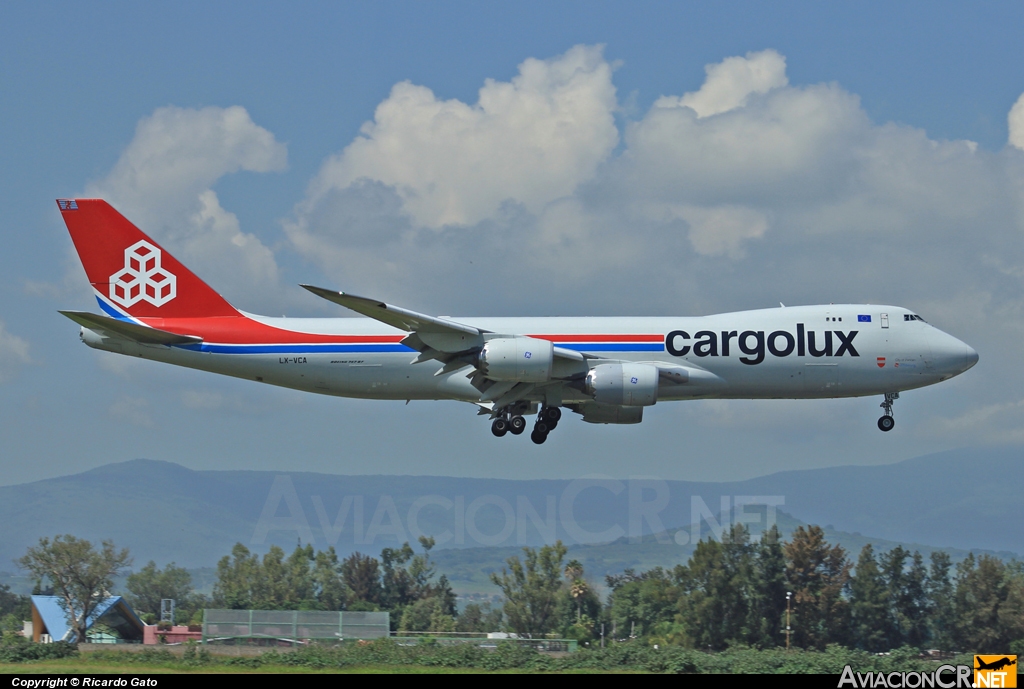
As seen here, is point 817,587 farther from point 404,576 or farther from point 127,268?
point 127,268

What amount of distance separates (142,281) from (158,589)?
34638 mm

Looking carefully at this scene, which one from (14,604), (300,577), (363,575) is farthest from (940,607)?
(14,604)

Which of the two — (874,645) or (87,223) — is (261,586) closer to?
(87,223)

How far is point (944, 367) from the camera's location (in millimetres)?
40875

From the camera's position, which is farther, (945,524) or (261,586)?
(945,524)

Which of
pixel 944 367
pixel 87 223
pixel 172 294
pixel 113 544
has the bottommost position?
pixel 113 544

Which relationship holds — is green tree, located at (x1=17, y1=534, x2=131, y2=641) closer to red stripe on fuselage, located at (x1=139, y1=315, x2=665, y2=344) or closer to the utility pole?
red stripe on fuselage, located at (x1=139, y1=315, x2=665, y2=344)

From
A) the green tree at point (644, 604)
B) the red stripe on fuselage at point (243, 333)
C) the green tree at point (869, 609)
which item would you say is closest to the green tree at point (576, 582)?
the green tree at point (644, 604)

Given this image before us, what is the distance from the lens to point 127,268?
145 feet

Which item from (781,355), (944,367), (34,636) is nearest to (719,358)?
(781,355)

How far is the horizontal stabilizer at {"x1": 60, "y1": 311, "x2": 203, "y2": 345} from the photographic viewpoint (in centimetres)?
3870

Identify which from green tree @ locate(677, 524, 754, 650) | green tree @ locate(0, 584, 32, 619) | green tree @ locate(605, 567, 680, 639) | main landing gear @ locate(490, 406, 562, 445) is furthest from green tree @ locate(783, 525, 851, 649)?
green tree @ locate(0, 584, 32, 619)

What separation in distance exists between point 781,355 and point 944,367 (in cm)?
628

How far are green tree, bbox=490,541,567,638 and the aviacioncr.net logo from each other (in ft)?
99.3
